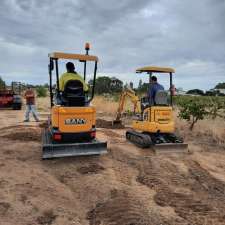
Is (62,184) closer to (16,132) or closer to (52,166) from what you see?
(52,166)

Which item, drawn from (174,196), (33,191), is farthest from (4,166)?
(174,196)

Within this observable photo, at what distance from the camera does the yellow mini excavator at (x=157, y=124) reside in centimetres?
985

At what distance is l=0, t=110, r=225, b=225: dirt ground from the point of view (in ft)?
17.3

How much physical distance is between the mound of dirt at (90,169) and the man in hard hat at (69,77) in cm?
192

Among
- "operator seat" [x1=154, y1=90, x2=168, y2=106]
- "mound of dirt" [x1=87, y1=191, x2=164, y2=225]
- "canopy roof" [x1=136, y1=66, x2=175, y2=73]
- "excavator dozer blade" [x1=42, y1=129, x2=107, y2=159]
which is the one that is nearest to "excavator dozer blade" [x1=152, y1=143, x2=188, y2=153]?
"operator seat" [x1=154, y1=90, x2=168, y2=106]

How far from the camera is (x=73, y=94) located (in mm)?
8016

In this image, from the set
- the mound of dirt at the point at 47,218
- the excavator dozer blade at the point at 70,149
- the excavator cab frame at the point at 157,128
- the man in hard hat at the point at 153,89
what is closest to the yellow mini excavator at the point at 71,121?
the excavator dozer blade at the point at 70,149

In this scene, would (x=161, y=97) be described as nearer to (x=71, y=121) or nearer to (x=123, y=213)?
(x=71, y=121)

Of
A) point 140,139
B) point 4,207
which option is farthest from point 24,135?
point 4,207

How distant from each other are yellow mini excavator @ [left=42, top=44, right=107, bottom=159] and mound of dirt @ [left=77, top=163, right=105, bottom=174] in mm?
465

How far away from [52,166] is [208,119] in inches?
454

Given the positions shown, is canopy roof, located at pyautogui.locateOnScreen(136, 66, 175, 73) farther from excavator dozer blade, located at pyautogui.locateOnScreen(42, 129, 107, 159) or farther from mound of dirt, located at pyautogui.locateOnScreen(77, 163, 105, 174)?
mound of dirt, located at pyautogui.locateOnScreen(77, 163, 105, 174)

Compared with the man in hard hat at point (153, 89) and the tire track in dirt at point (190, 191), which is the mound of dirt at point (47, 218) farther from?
the man in hard hat at point (153, 89)

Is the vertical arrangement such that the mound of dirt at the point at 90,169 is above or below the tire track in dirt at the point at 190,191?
above
